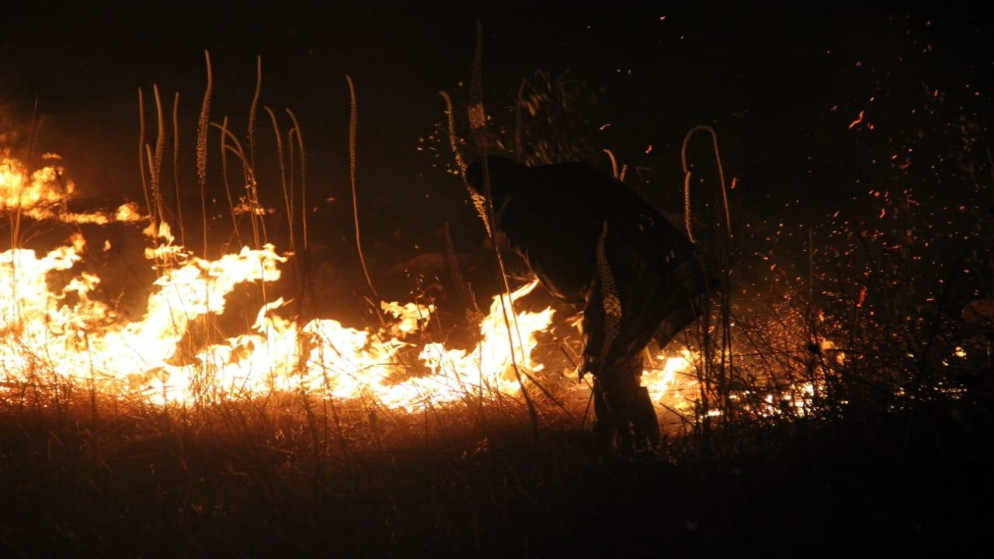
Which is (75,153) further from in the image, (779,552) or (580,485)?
(779,552)

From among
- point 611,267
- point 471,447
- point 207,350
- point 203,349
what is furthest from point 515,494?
point 203,349

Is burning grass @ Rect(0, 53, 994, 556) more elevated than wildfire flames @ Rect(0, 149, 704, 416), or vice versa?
wildfire flames @ Rect(0, 149, 704, 416)

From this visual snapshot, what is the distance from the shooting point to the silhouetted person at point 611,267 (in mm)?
4453

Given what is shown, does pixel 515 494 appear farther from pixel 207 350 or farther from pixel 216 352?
pixel 216 352

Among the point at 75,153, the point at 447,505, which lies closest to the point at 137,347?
the point at 447,505

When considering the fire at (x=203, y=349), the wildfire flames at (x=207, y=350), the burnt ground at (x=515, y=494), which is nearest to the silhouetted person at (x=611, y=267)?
the burnt ground at (x=515, y=494)

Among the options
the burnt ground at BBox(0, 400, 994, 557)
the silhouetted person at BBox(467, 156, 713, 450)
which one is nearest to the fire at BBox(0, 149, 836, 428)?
the silhouetted person at BBox(467, 156, 713, 450)

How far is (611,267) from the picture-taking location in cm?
453

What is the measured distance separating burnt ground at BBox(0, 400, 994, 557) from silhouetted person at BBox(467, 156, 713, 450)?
38 cm

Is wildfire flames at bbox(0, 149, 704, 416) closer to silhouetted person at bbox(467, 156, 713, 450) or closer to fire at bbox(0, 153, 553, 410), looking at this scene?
fire at bbox(0, 153, 553, 410)

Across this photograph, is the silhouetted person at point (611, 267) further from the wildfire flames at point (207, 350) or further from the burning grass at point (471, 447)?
the wildfire flames at point (207, 350)

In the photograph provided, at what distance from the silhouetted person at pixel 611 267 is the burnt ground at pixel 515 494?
1.24 ft

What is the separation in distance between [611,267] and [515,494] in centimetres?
151

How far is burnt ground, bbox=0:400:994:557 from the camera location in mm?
3090
